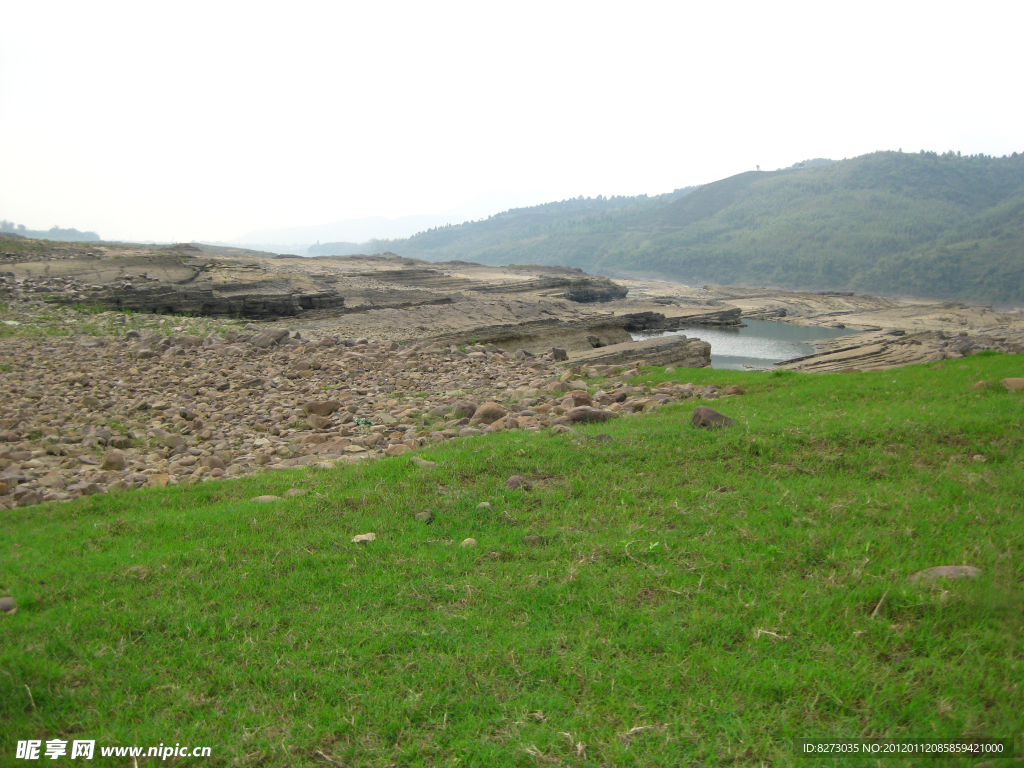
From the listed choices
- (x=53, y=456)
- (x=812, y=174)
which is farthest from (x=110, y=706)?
(x=812, y=174)

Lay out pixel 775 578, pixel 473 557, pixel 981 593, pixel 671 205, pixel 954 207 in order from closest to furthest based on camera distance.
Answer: pixel 981 593 → pixel 775 578 → pixel 473 557 → pixel 954 207 → pixel 671 205

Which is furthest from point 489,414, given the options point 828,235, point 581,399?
point 828,235

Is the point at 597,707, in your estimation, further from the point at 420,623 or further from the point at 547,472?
the point at 547,472

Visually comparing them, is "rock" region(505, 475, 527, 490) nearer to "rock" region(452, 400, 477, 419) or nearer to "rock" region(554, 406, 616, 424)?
"rock" region(554, 406, 616, 424)

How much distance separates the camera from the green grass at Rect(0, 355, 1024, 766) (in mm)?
3357

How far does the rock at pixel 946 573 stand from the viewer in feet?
14.5

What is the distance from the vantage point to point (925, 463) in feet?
22.9

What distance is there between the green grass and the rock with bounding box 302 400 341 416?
14.4 feet

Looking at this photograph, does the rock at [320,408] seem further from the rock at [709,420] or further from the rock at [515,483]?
the rock at [709,420]

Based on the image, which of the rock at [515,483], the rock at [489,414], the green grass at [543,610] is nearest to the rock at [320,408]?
the rock at [489,414]

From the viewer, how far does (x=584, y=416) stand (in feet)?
32.3

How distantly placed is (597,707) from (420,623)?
58.3 inches

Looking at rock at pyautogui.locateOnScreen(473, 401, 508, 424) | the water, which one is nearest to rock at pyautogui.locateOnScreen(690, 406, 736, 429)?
rock at pyautogui.locateOnScreen(473, 401, 508, 424)

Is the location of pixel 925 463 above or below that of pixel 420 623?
above
